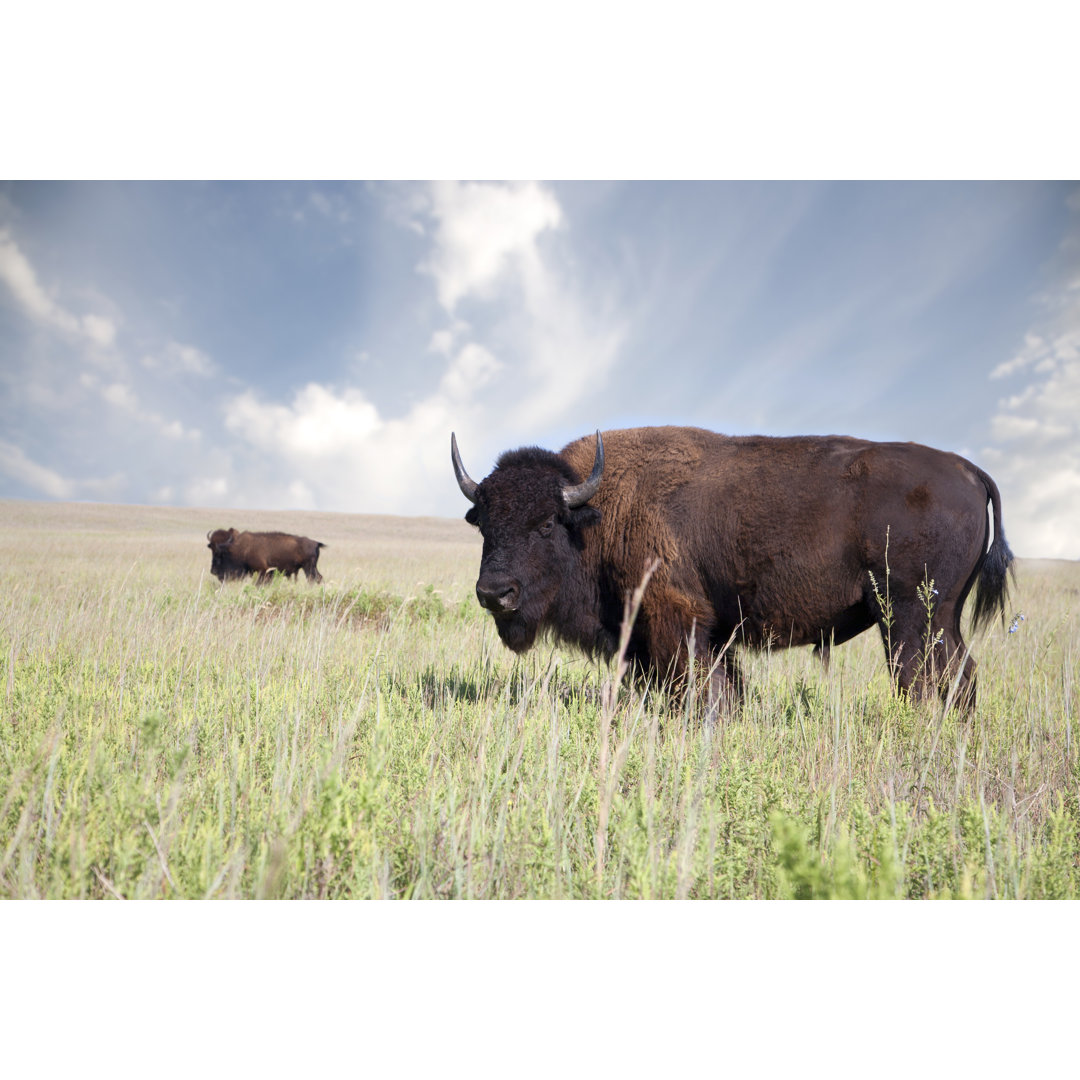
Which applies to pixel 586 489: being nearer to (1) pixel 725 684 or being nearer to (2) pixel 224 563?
(1) pixel 725 684

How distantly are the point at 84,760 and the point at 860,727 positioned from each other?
427cm

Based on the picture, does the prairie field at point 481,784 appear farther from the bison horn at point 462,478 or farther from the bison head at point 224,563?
the bison head at point 224,563

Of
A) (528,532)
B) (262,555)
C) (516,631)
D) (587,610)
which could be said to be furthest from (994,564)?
(262,555)

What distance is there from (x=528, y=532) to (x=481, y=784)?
2.01m

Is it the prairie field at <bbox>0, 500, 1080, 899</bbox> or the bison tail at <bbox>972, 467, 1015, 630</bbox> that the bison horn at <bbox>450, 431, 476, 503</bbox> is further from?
the bison tail at <bbox>972, 467, 1015, 630</bbox>

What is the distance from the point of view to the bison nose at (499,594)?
395 cm

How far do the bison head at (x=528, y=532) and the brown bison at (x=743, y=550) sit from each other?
0.04 feet

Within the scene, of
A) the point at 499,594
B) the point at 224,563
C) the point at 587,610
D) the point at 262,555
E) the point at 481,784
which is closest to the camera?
the point at 481,784

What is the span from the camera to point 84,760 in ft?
8.76

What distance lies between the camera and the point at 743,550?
13.5 feet

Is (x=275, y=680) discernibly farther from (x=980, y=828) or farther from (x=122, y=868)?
(x=980, y=828)

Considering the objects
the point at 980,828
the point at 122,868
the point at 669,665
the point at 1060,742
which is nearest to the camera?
the point at 122,868

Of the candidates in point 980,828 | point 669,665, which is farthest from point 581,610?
point 980,828

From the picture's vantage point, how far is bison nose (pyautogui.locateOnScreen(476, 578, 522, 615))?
13.0 ft
